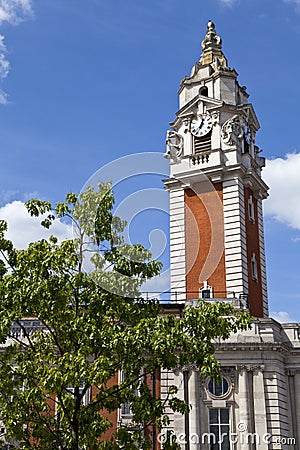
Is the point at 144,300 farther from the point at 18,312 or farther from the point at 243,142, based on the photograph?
the point at 243,142

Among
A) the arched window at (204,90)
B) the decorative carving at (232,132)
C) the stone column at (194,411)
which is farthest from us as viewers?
the arched window at (204,90)

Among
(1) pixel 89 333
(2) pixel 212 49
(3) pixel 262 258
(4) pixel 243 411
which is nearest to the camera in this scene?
(1) pixel 89 333

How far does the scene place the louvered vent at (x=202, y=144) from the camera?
40656 mm

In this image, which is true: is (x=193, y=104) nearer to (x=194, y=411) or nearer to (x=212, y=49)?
(x=212, y=49)

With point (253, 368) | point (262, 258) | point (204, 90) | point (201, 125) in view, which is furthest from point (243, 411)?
point (204, 90)

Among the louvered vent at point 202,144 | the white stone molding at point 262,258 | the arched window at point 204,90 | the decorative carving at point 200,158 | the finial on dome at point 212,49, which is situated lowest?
the white stone molding at point 262,258

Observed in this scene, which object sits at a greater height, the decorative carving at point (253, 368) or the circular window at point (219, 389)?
the decorative carving at point (253, 368)

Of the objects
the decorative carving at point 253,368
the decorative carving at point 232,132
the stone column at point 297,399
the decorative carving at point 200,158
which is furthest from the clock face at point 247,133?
the decorative carving at point 253,368

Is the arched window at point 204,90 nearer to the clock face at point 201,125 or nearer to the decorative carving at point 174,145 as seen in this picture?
the clock face at point 201,125

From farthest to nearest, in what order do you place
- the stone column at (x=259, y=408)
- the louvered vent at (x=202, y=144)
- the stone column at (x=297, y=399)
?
the louvered vent at (x=202, y=144)
the stone column at (x=297, y=399)
the stone column at (x=259, y=408)

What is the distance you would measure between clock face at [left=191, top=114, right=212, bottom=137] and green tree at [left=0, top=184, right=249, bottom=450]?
952 inches

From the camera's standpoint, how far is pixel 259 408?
29.3 metres

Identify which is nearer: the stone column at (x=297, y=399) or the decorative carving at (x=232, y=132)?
the stone column at (x=297, y=399)

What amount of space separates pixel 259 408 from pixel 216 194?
1485 cm
